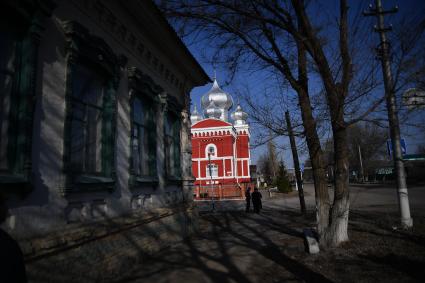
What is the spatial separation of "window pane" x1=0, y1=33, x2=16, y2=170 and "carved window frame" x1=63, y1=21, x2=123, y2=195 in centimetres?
94

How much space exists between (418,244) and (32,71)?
8.27 metres

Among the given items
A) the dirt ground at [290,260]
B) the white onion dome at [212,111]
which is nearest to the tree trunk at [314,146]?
the dirt ground at [290,260]

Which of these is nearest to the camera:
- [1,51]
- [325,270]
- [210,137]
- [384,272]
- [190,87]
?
[1,51]

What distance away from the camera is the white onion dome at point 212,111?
45031 millimetres

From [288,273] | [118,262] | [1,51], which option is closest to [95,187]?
[118,262]

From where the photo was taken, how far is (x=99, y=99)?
639 cm

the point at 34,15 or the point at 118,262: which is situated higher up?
the point at 34,15

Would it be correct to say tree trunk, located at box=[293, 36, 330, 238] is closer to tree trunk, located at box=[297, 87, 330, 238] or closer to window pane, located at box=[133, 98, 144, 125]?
tree trunk, located at box=[297, 87, 330, 238]

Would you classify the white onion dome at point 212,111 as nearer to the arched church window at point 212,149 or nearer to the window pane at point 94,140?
the arched church window at point 212,149

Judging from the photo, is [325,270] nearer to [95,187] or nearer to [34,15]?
[95,187]

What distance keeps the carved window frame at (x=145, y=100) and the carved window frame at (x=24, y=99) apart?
304cm

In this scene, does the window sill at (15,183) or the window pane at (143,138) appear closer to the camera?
the window sill at (15,183)

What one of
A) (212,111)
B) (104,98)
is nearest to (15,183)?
(104,98)

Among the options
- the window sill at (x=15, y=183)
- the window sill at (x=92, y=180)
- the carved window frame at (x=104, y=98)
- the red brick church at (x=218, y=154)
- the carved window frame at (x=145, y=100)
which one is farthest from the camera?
the red brick church at (x=218, y=154)
